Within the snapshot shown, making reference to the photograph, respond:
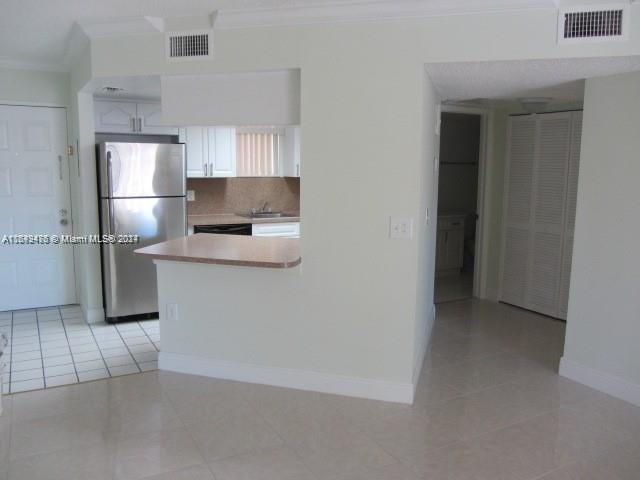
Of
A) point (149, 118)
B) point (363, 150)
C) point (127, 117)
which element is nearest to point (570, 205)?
point (363, 150)

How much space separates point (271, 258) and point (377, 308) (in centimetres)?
71

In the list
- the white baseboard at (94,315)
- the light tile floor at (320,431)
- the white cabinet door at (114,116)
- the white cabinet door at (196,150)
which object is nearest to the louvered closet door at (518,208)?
the light tile floor at (320,431)

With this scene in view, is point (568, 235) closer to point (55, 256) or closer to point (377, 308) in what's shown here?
point (377, 308)

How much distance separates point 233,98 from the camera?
130 inches

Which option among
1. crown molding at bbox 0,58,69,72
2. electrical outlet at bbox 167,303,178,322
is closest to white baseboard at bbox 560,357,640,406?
electrical outlet at bbox 167,303,178,322

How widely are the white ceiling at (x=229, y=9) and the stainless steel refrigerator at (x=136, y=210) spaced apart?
1.20m

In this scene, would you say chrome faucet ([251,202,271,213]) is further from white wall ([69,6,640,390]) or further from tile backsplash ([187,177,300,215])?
white wall ([69,6,640,390])

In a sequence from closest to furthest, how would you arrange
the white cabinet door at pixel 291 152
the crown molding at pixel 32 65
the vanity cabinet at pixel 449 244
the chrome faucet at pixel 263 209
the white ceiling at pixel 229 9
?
1. the white ceiling at pixel 229 9
2. the crown molding at pixel 32 65
3. the white cabinet door at pixel 291 152
4. the chrome faucet at pixel 263 209
5. the vanity cabinet at pixel 449 244

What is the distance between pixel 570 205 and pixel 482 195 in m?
0.94

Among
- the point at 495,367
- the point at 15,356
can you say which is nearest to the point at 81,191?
the point at 15,356

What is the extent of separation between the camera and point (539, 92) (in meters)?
3.71

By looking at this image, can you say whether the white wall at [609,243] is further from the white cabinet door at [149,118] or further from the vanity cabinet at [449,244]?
the white cabinet door at [149,118]

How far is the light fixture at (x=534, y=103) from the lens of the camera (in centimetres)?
420

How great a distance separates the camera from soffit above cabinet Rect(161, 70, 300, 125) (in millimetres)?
3205
